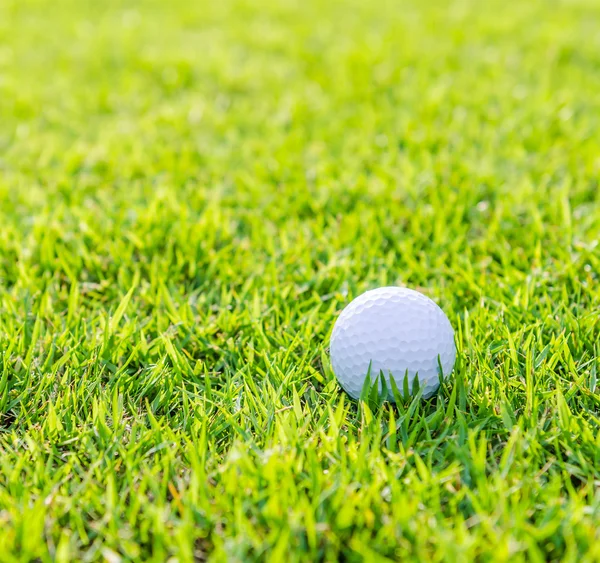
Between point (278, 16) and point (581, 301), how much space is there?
5.10 m

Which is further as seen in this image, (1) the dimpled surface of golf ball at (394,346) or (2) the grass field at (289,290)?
(1) the dimpled surface of golf ball at (394,346)

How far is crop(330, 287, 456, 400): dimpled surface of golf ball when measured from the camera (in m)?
2.01

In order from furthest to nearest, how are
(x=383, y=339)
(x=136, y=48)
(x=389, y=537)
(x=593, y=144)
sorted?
(x=136, y=48) < (x=593, y=144) < (x=383, y=339) < (x=389, y=537)

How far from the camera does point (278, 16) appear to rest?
6637 millimetres

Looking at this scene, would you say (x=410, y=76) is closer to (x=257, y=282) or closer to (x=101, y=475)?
(x=257, y=282)

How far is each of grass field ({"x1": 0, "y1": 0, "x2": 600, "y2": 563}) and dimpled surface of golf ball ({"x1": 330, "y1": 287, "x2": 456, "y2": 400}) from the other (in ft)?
0.25

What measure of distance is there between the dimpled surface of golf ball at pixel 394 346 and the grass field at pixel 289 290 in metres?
0.08

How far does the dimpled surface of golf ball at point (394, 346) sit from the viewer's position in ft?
6.59

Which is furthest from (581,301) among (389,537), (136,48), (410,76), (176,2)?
(176,2)

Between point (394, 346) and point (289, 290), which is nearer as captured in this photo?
point (394, 346)

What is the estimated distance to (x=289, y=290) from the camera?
2.64 meters

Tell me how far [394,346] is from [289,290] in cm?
72

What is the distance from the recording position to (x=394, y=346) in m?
2.02

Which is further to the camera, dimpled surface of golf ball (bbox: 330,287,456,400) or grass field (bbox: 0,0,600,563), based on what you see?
dimpled surface of golf ball (bbox: 330,287,456,400)
